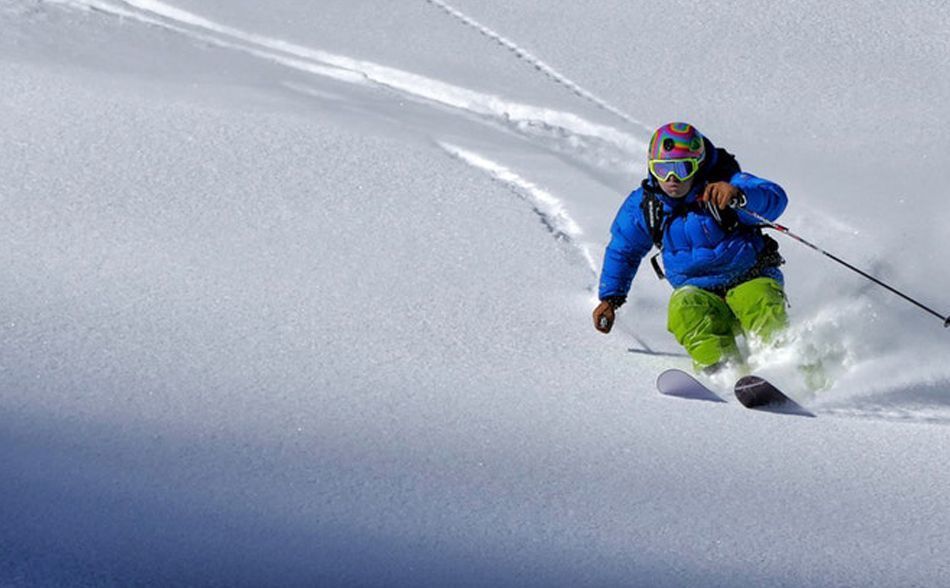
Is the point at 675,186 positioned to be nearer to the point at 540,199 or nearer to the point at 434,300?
the point at 434,300

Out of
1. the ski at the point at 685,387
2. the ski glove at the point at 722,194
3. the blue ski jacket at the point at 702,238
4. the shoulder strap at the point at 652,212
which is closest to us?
the ski at the point at 685,387

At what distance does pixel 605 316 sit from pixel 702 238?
22.1 inches

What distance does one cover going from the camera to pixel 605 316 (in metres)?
6.76

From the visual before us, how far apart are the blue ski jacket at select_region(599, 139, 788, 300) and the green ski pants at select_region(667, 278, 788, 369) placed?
13cm

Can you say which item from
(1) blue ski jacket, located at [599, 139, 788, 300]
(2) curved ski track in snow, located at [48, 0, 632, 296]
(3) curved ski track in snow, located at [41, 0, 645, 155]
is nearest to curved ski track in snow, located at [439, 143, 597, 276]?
(2) curved ski track in snow, located at [48, 0, 632, 296]

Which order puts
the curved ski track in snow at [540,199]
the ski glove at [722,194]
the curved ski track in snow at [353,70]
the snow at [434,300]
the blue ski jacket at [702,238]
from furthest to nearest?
the curved ski track in snow at [353,70] < the curved ski track in snow at [540,199] < the blue ski jacket at [702,238] < the ski glove at [722,194] < the snow at [434,300]

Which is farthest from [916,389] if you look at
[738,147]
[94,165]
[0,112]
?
[0,112]

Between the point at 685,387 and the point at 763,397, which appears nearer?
the point at 763,397

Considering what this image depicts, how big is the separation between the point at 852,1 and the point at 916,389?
7.04 m

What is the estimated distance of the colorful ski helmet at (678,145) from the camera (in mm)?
6457

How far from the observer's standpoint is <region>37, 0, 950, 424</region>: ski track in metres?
Result: 8.98

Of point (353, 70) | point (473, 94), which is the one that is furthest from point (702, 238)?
point (353, 70)

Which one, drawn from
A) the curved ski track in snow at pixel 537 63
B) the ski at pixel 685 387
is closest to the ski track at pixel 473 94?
the curved ski track in snow at pixel 537 63

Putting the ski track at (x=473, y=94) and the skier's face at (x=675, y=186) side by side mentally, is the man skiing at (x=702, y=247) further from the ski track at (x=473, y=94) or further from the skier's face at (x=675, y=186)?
the ski track at (x=473, y=94)
